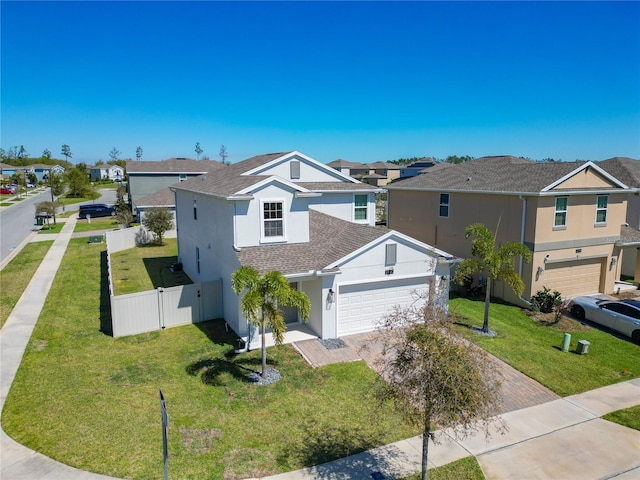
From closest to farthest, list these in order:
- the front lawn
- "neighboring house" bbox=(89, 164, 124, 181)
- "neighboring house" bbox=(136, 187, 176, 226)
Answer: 1. the front lawn
2. "neighboring house" bbox=(136, 187, 176, 226)
3. "neighboring house" bbox=(89, 164, 124, 181)

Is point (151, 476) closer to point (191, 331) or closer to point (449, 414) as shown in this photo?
point (449, 414)

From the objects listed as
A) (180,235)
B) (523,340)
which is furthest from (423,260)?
(180,235)

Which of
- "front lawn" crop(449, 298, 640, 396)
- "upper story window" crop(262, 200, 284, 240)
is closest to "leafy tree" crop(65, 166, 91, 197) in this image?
"upper story window" crop(262, 200, 284, 240)

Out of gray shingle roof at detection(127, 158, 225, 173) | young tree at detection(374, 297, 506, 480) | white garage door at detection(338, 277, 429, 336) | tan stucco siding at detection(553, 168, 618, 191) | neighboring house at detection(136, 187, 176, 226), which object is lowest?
white garage door at detection(338, 277, 429, 336)

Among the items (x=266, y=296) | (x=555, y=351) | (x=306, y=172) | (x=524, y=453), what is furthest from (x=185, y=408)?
(x=306, y=172)

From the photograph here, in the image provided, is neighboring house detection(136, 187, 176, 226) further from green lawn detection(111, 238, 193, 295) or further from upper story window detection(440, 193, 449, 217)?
upper story window detection(440, 193, 449, 217)

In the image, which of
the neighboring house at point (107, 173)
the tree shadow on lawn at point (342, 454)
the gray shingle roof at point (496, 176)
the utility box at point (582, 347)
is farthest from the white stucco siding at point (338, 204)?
the neighboring house at point (107, 173)
